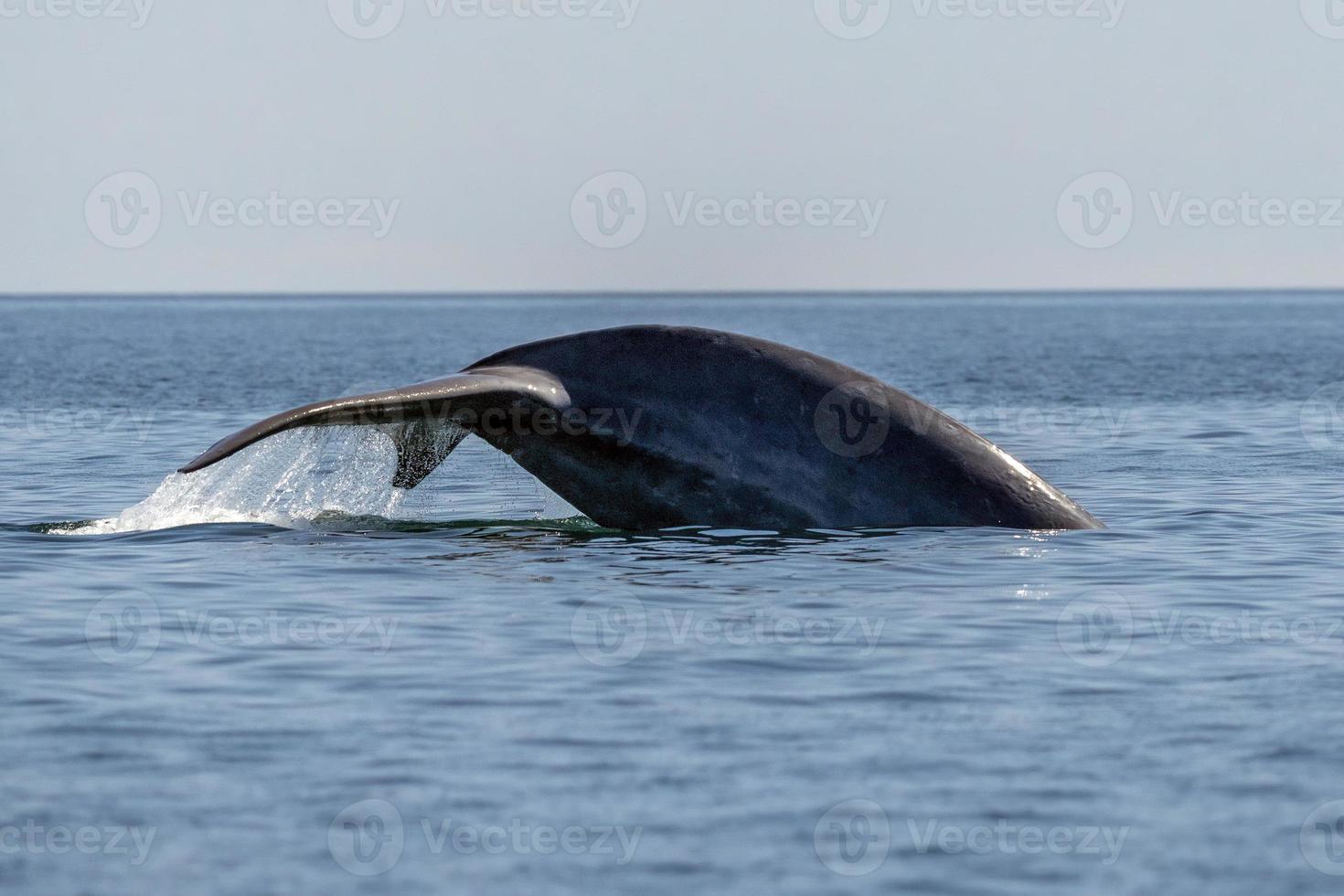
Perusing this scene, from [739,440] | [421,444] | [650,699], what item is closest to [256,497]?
[421,444]

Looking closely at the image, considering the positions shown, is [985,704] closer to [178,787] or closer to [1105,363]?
[178,787]

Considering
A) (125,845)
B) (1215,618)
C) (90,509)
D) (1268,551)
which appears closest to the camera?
(125,845)

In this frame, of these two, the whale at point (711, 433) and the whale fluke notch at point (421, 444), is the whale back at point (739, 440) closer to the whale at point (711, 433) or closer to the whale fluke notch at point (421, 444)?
the whale at point (711, 433)

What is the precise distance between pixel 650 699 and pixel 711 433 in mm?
4118

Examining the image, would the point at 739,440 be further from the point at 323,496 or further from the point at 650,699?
the point at 323,496

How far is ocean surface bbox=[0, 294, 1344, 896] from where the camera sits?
719cm

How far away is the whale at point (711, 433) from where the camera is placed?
13.3m

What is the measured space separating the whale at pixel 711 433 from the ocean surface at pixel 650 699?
0.32m

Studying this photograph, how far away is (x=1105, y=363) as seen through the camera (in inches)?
2702

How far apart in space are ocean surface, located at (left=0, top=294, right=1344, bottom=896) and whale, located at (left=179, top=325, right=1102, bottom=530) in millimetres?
325

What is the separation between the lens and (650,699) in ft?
31.5

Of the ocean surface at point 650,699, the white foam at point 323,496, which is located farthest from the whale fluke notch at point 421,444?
the ocean surface at point 650,699

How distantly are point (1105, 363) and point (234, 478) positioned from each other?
2124 inches

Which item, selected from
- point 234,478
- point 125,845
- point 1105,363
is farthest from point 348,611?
point 1105,363
